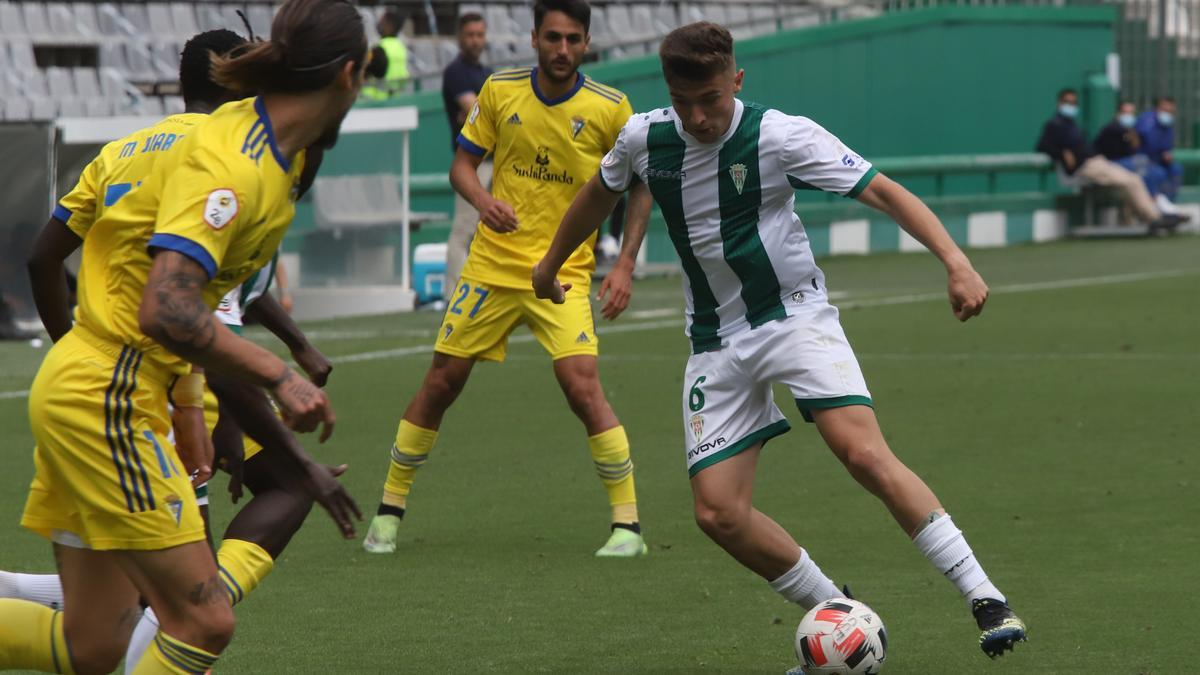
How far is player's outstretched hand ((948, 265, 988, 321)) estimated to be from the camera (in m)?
5.73

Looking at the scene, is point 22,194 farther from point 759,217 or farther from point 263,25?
point 759,217

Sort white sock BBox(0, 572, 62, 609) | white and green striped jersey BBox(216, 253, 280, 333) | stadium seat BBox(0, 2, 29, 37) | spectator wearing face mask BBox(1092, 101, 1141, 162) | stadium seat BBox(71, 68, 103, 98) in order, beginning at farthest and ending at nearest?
1. spectator wearing face mask BBox(1092, 101, 1141, 162)
2. stadium seat BBox(0, 2, 29, 37)
3. stadium seat BBox(71, 68, 103, 98)
4. white and green striped jersey BBox(216, 253, 280, 333)
5. white sock BBox(0, 572, 62, 609)

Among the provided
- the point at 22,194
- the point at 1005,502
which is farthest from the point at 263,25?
the point at 1005,502

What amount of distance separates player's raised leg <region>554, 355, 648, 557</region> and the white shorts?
1.89 metres

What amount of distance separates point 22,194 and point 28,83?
6861mm

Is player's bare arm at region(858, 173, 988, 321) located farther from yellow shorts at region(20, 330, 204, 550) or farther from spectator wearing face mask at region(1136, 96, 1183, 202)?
spectator wearing face mask at region(1136, 96, 1183, 202)

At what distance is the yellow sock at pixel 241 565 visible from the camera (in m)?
5.33

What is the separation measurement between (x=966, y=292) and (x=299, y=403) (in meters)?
2.19

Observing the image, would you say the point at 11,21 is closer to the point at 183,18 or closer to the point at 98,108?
the point at 183,18

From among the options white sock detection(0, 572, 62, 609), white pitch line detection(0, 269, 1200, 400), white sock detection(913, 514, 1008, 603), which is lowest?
white pitch line detection(0, 269, 1200, 400)

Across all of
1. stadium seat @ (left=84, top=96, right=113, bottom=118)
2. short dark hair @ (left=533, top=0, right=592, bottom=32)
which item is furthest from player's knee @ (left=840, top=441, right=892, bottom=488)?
stadium seat @ (left=84, top=96, right=113, bottom=118)

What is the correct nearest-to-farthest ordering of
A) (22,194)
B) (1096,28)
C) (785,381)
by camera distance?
(785,381) → (22,194) → (1096,28)

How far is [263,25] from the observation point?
2686cm

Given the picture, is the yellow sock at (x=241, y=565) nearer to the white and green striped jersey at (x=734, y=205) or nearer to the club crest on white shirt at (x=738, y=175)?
the white and green striped jersey at (x=734, y=205)
